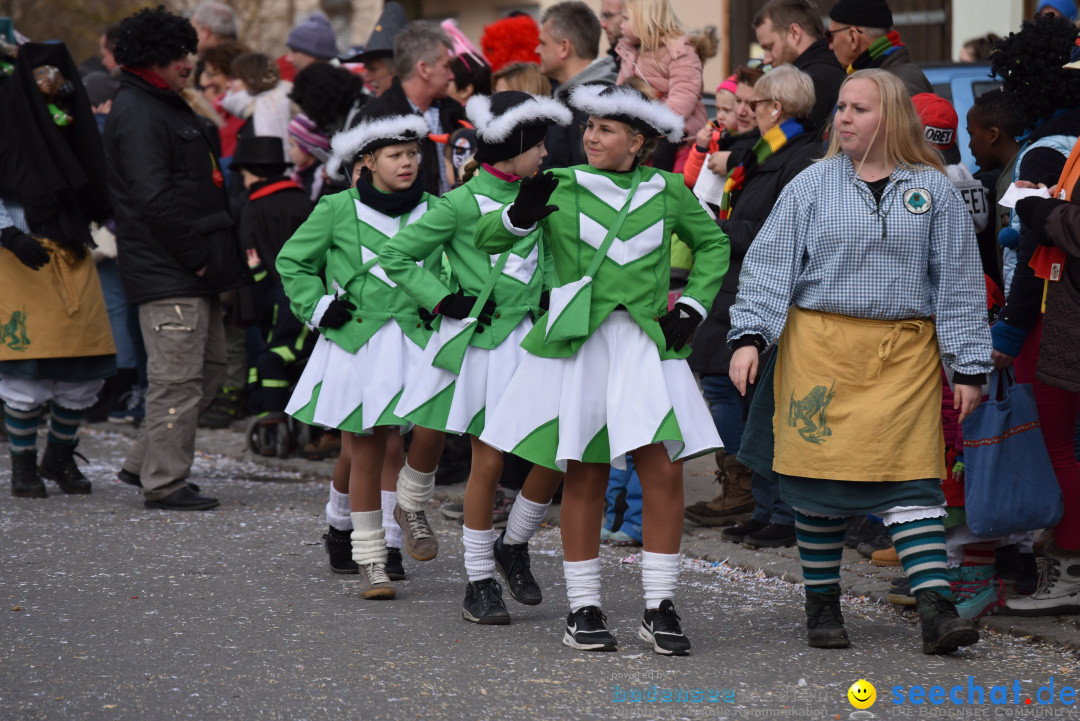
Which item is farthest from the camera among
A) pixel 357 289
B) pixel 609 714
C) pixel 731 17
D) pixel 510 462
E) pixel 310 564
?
pixel 731 17

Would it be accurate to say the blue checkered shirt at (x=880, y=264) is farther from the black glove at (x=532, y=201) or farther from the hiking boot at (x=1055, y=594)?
the hiking boot at (x=1055, y=594)

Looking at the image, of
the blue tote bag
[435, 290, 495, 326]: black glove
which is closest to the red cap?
the blue tote bag

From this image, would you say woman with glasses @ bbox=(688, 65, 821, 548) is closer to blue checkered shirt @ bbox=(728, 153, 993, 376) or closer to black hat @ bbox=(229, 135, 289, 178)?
blue checkered shirt @ bbox=(728, 153, 993, 376)

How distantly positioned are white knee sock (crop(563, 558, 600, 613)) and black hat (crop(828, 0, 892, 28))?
3.19 metres

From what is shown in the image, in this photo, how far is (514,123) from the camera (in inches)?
215

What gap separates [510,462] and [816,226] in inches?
122

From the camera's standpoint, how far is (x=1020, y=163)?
5.32 meters

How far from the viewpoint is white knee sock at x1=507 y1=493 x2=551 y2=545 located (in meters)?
5.38

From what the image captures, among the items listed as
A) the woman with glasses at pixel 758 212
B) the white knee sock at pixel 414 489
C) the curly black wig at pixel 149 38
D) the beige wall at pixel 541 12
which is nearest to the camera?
the white knee sock at pixel 414 489

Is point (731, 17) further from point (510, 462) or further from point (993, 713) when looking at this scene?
point (993, 713)

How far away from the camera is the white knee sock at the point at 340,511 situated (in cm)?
616

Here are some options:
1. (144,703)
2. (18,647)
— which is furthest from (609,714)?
(18,647)

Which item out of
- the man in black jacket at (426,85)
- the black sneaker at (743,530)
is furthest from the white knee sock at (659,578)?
the man in black jacket at (426,85)

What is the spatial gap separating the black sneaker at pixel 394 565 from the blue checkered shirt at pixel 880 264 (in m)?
2.05
